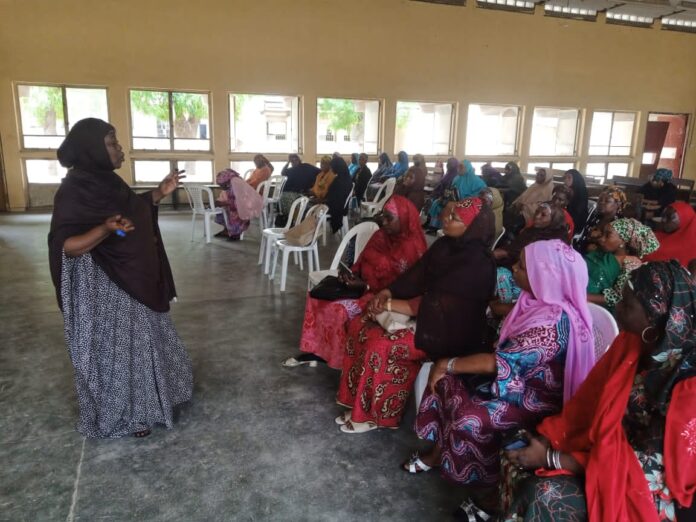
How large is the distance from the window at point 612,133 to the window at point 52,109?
976 centimetres

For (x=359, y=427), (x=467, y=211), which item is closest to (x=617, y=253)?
(x=467, y=211)

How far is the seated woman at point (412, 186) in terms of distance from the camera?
597cm

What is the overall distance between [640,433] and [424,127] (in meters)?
9.55

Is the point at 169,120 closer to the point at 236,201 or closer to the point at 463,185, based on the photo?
the point at 236,201

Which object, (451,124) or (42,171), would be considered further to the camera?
(451,124)

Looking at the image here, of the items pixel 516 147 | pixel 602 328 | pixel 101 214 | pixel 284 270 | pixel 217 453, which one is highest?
pixel 516 147

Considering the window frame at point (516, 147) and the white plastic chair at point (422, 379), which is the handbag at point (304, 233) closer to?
the white plastic chair at point (422, 379)

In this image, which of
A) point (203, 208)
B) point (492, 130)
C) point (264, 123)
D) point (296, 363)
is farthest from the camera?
point (492, 130)

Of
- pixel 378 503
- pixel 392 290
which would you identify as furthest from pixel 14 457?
pixel 392 290

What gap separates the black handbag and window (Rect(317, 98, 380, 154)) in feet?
23.9

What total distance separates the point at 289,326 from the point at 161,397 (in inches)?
55.3

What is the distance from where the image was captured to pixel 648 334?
128 cm

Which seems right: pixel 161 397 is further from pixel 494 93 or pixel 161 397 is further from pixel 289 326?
pixel 494 93

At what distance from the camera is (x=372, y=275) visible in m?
2.75
